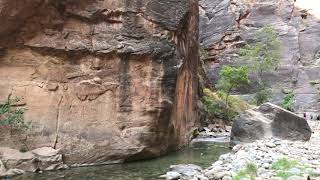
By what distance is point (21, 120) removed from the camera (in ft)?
43.7

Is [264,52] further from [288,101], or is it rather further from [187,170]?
[187,170]

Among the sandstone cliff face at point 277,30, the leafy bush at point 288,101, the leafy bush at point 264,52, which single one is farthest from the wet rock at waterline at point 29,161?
the sandstone cliff face at point 277,30

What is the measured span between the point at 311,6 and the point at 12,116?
163 ft

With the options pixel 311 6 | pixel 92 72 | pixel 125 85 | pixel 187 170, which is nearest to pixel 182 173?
pixel 187 170

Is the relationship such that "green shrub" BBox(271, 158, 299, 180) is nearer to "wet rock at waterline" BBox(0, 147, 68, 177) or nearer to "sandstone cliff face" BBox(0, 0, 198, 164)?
"sandstone cliff face" BBox(0, 0, 198, 164)

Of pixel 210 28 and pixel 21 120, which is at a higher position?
pixel 210 28

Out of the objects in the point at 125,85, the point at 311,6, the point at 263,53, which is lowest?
the point at 125,85

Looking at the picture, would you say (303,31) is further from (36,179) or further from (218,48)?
(36,179)

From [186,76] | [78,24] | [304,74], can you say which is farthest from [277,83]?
[78,24]

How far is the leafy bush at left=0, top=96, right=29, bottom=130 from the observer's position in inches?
510

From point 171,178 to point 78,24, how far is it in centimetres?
665

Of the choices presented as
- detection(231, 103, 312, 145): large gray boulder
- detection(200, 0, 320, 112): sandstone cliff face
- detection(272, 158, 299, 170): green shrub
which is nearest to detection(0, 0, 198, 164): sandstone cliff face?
detection(231, 103, 312, 145): large gray boulder

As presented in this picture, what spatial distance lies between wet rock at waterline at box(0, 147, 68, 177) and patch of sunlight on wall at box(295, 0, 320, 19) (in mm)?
47048

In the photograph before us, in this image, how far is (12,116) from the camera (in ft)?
42.7
